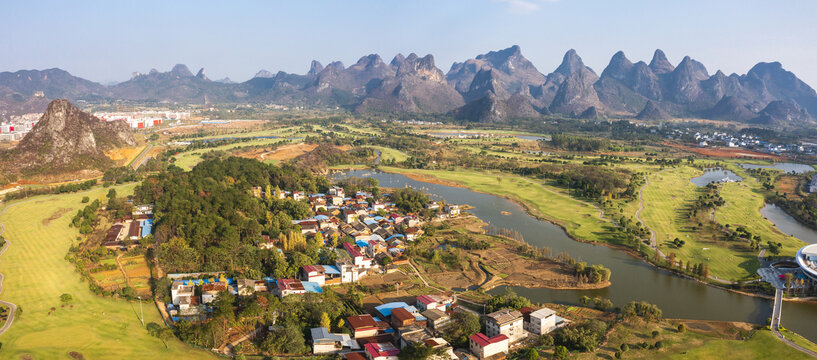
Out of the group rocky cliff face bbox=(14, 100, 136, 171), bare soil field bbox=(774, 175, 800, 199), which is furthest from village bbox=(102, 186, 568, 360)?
bare soil field bbox=(774, 175, 800, 199)

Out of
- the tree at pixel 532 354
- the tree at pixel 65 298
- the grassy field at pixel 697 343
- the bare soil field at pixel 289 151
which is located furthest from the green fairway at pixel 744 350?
the bare soil field at pixel 289 151

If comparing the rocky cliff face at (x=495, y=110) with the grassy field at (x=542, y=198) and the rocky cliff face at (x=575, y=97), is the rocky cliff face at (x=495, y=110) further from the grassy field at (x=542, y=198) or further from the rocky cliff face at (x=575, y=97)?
the grassy field at (x=542, y=198)

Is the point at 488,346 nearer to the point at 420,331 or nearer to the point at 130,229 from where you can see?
the point at 420,331

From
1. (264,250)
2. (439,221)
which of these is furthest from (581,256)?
(264,250)

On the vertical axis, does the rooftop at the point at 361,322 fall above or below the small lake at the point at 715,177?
below

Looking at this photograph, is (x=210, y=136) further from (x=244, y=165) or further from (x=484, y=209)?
(x=484, y=209)

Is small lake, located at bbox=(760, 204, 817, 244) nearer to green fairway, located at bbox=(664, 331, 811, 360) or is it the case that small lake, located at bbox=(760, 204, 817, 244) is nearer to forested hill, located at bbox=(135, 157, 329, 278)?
green fairway, located at bbox=(664, 331, 811, 360)

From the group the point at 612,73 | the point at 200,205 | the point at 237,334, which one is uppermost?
the point at 612,73
